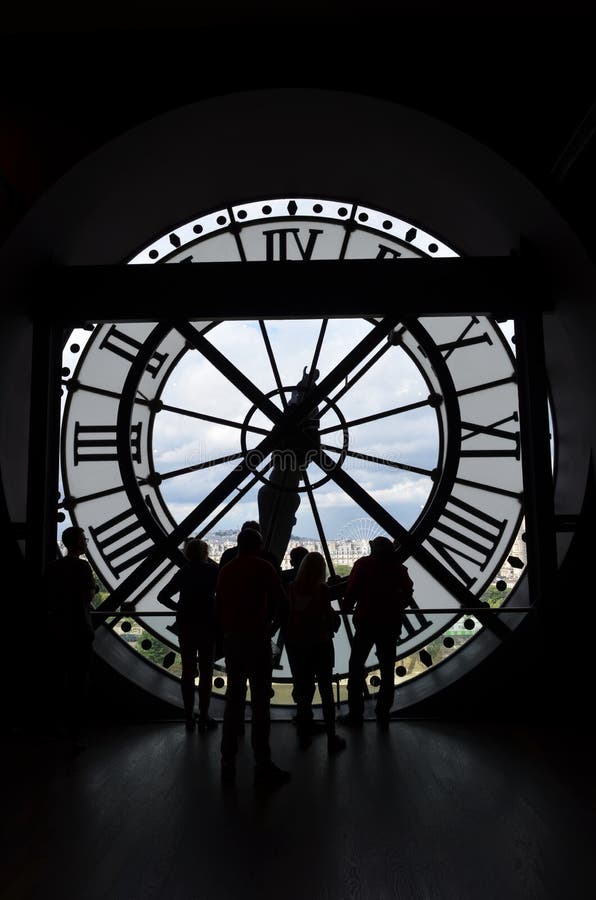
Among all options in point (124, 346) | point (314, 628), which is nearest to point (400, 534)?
point (314, 628)

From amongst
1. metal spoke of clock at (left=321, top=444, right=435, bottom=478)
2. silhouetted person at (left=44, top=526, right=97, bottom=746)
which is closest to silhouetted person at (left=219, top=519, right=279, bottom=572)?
silhouetted person at (left=44, top=526, right=97, bottom=746)

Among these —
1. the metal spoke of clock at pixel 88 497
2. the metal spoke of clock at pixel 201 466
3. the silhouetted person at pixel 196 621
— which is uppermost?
the metal spoke of clock at pixel 201 466

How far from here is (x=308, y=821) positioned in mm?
2109

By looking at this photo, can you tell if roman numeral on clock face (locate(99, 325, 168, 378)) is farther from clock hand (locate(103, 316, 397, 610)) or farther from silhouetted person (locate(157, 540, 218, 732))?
silhouetted person (locate(157, 540, 218, 732))

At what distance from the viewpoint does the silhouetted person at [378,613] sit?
10.6 ft

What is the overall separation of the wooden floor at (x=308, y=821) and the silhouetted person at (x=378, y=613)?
0.25 meters

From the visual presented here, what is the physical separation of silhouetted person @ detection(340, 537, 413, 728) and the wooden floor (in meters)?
0.25

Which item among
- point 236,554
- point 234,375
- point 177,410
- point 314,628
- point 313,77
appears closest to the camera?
point 314,628

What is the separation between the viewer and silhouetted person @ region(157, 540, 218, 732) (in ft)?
10.2

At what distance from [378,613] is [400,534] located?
1.82ft

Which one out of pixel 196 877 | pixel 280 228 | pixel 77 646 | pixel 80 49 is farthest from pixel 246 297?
pixel 196 877

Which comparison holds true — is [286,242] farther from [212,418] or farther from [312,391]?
[212,418]

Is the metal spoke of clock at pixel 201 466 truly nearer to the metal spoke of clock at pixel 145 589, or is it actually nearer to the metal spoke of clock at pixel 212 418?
the metal spoke of clock at pixel 212 418

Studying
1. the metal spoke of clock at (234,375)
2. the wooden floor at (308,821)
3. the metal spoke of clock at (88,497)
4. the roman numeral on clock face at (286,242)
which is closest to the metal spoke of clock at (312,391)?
the metal spoke of clock at (234,375)
